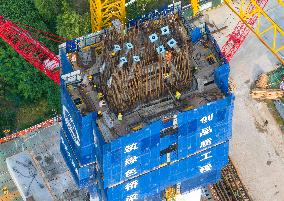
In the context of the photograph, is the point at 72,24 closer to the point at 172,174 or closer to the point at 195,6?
the point at 195,6

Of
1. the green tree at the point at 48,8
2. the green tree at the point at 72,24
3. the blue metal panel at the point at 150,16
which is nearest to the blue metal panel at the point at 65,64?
the blue metal panel at the point at 150,16

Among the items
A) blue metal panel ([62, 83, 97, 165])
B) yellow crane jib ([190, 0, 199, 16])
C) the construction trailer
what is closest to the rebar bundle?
the construction trailer

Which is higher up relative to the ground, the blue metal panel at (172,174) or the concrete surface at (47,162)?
the concrete surface at (47,162)

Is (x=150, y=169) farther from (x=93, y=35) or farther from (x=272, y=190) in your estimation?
(x=272, y=190)

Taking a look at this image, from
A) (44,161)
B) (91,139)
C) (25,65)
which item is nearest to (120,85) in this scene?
(91,139)

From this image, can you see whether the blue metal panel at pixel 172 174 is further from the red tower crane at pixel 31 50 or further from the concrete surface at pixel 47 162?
the red tower crane at pixel 31 50

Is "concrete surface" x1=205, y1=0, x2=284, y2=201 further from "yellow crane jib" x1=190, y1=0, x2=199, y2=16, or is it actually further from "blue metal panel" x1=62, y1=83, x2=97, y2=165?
"blue metal panel" x1=62, y1=83, x2=97, y2=165

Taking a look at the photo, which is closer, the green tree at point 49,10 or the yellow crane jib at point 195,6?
the yellow crane jib at point 195,6

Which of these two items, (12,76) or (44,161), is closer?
(44,161)
